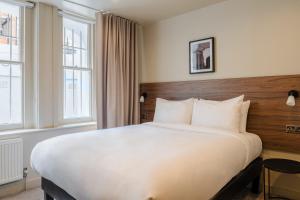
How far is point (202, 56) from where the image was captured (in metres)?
3.09

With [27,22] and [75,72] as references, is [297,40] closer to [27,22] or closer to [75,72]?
[75,72]

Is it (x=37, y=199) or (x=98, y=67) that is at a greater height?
(x=98, y=67)

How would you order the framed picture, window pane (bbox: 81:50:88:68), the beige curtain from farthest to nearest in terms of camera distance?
window pane (bbox: 81:50:88:68) → the beige curtain → the framed picture

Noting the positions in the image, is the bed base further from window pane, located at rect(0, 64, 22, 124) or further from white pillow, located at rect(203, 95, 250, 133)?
window pane, located at rect(0, 64, 22, 124)

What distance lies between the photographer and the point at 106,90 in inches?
131

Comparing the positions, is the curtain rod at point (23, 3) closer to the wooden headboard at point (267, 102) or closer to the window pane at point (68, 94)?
the window pane at point (68, 94)

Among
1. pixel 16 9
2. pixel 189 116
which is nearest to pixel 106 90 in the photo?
pixel 189 116

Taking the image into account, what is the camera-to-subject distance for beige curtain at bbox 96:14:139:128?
10.6 feet

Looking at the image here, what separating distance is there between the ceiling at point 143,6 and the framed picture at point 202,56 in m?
0.52

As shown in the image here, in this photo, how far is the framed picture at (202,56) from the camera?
118 inches

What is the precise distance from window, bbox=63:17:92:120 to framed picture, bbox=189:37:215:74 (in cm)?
170

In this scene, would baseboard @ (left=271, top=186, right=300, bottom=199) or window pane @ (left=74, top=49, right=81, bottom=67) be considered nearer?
baseboard @ (left=271, top=186, right=300, bottom=199)

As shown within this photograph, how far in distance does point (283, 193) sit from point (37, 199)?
2827 millimetres

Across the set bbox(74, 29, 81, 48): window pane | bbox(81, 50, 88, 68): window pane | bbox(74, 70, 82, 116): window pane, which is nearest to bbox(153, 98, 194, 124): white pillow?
→ bbox(74, 70, 82, 116): window pane
